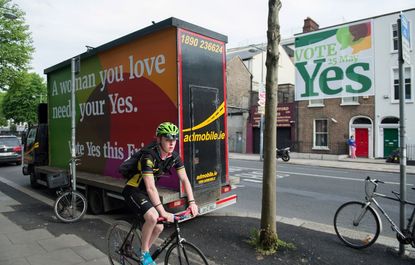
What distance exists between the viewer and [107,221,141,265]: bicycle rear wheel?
3926mm

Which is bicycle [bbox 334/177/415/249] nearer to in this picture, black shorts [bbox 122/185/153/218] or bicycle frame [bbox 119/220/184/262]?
bicycle frame [bbox 119/220/184/262]

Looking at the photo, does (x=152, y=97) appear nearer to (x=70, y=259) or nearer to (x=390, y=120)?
(x=70, y=259)

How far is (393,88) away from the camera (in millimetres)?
21859

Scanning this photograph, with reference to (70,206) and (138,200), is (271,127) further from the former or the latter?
(70,206)

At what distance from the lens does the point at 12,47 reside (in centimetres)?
2148

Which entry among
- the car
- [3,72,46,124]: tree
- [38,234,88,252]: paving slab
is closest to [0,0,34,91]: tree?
the car

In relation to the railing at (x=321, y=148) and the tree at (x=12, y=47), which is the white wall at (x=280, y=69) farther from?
the tree at (x=12, y=47)

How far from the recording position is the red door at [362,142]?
23.0 m

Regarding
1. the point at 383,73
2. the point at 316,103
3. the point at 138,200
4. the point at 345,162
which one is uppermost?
the point at 383,73

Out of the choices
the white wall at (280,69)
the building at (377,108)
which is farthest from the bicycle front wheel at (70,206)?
the white wall at (280,69)

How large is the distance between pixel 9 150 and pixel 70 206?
45.6ft

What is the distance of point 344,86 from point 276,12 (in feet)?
39.6

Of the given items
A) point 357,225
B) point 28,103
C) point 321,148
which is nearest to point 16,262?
point 357,225

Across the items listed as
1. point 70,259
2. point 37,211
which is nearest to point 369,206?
point 70,259
